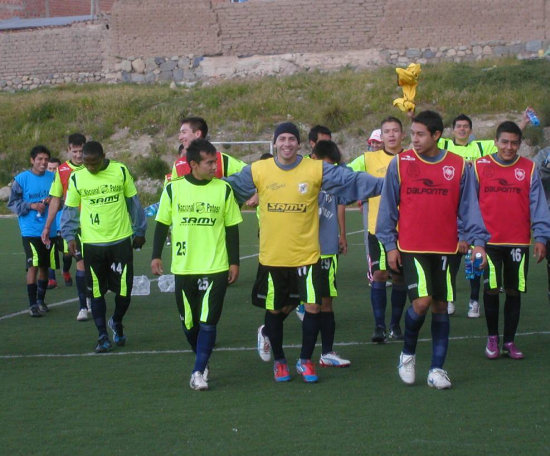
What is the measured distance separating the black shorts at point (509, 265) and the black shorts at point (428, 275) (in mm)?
1097

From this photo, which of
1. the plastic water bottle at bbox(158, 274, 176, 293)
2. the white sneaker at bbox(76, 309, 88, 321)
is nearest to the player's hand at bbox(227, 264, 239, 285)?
the white sneaker at bbox(76, 309, 88, 321)

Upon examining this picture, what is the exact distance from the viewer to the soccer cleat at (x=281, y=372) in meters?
7.67

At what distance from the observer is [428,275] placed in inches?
283

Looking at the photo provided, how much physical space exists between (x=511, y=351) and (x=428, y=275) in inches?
62.0

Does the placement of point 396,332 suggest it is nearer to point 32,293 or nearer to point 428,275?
point 428,275

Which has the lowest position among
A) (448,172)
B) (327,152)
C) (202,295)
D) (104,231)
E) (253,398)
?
(253,398)

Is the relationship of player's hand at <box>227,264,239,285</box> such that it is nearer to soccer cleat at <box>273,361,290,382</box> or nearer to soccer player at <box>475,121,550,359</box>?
soccer cleat at <box>273,361,290,382</box>

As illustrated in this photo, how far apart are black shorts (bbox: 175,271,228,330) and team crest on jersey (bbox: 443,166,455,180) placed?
1832 mm

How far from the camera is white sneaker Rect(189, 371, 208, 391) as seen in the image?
7383 millimetres

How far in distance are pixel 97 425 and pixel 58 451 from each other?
22.7 inches

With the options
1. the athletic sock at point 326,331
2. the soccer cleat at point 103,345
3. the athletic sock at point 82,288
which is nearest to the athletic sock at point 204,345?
the athletic sock at point 326,331

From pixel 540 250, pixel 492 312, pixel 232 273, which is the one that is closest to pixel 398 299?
pixel 492 312

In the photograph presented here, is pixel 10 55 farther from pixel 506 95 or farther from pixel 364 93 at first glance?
pixel 506 95

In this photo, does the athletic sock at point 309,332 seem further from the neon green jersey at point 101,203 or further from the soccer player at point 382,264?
the neon green jersey at point 101,203
